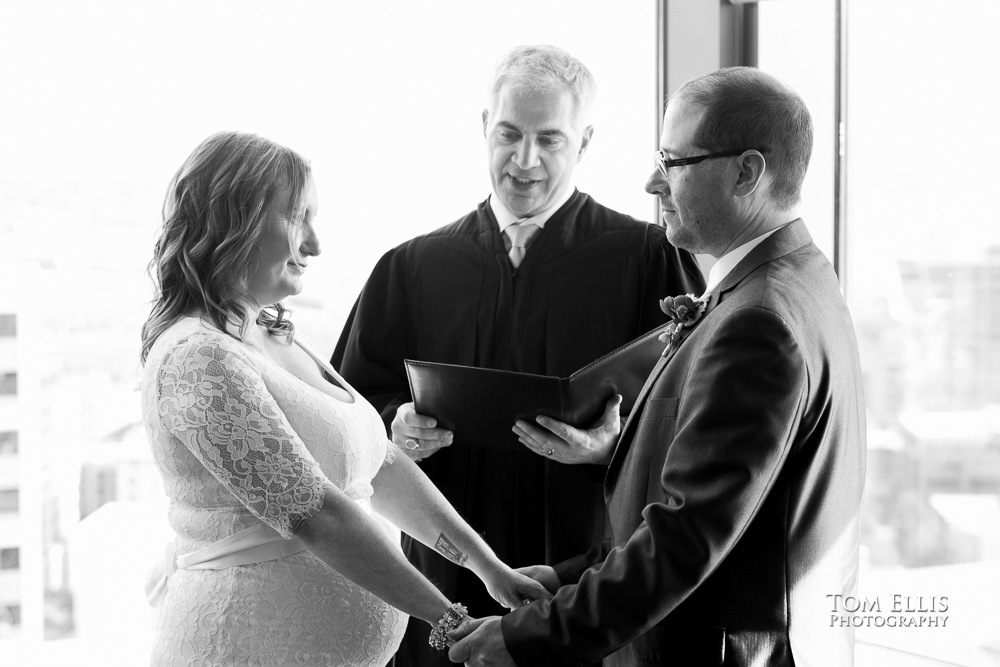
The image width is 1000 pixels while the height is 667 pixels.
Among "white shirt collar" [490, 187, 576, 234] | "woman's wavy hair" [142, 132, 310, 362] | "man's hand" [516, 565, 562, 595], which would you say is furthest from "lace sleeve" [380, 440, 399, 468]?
"white shirt collar" [490, 187, 576, 234]

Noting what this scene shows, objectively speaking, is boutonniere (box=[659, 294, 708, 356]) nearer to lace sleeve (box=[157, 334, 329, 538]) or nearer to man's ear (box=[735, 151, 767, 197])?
man's ear (box=[735, 151, 767, 197])

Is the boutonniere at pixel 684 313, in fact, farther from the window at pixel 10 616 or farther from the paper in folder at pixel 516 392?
the window at pixel 10 616

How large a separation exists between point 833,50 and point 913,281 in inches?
31.0

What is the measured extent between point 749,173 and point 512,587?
1031 millimetres

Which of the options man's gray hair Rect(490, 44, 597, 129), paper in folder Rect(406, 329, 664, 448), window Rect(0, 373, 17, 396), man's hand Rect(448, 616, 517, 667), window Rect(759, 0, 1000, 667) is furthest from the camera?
window Rect(0, 373, 17, 396)

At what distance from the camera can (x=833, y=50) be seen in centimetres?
293

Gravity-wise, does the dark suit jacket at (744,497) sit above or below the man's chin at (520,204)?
below

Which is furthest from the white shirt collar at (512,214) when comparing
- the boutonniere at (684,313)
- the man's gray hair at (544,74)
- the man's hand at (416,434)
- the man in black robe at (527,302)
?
the boutonniere at (684,313)

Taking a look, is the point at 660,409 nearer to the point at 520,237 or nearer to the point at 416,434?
the point at 416,434

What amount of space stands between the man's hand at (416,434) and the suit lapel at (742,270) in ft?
1.98

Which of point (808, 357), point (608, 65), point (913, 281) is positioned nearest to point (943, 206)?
point (913, 281)

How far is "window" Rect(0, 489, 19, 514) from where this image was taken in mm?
2994

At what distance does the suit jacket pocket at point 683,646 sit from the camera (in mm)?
1533

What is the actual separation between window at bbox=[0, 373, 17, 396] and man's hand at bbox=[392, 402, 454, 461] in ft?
4.81
